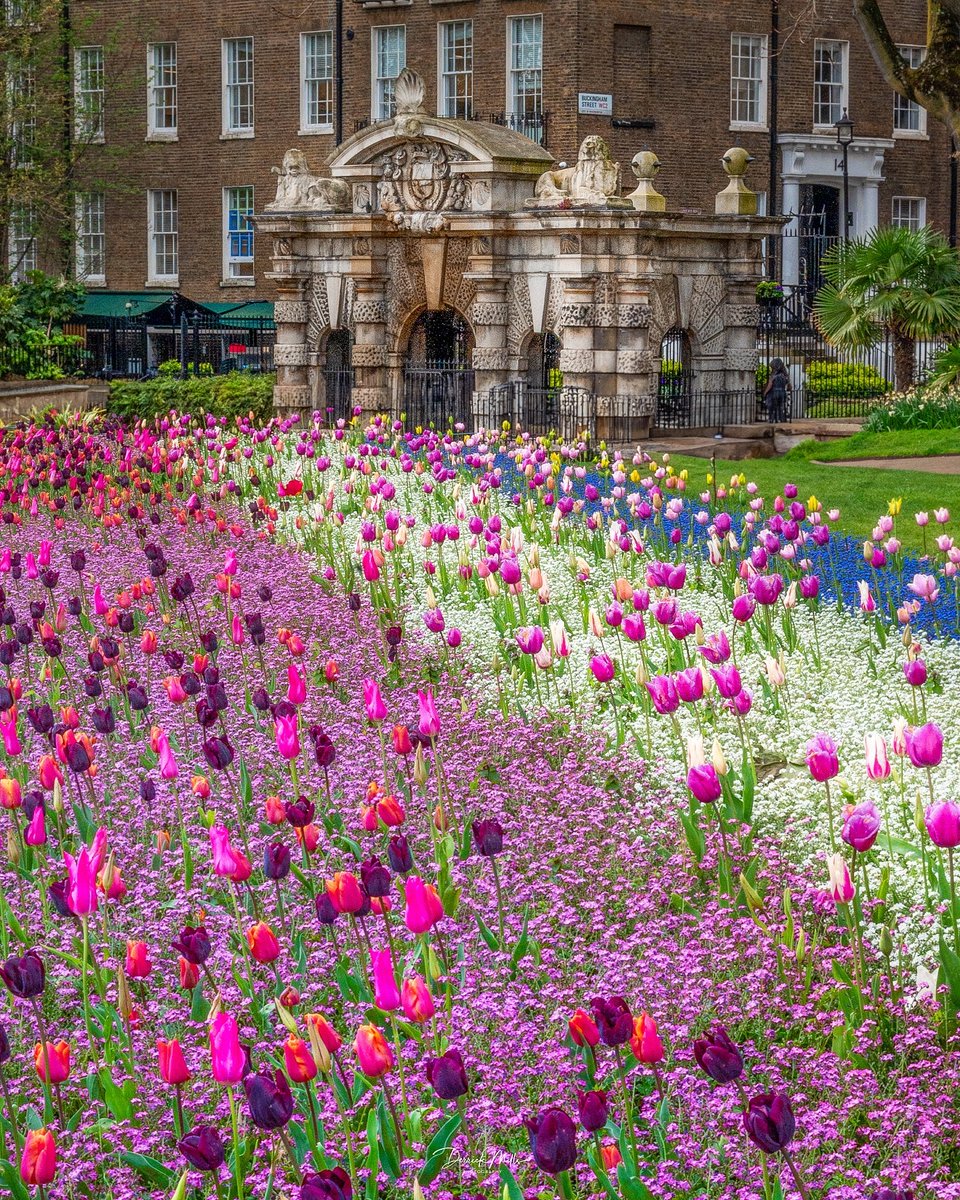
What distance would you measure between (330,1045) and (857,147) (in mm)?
41207

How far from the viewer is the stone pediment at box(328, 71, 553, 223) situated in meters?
23.2

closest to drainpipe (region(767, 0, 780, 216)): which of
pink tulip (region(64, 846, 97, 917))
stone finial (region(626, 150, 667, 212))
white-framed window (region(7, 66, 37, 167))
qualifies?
white-framed window (region(7, 66, 37, 167))

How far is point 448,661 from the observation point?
32.3ft

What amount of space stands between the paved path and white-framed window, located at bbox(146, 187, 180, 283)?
93.5 feet

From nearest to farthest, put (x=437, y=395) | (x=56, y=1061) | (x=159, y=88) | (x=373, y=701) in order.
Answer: (x=56, y=1061) < (x=373, y=701) < (x=437, y=395) < (x=159, y=88)

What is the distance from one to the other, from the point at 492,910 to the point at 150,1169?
1.90 meters

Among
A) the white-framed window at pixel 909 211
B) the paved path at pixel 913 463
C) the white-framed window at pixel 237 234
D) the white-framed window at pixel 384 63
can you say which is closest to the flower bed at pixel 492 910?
the paved path at pixel 913 463

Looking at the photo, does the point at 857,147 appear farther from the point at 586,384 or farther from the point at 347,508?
the point at 347,508

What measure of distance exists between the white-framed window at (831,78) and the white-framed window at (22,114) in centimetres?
1688

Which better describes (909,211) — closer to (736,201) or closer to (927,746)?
(736,201)

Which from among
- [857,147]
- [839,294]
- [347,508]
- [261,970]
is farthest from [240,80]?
[261,970]

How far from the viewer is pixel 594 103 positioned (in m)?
38.5

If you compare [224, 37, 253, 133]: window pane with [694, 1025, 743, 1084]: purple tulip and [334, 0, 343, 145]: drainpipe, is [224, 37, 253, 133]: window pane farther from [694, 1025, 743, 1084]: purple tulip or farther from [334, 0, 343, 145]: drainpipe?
[694, 1025, 743, 1084]: purple tulip

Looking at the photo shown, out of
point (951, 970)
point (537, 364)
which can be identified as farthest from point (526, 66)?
point (951, 970)
